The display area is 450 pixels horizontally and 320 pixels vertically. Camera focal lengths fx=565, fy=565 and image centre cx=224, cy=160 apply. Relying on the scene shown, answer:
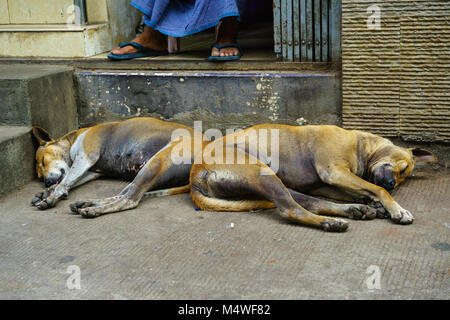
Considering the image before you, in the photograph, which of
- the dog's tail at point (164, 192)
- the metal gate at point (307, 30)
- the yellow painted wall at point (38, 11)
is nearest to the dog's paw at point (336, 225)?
the dog's tail at point (164, 192)

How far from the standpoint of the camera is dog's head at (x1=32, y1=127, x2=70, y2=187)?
477cm

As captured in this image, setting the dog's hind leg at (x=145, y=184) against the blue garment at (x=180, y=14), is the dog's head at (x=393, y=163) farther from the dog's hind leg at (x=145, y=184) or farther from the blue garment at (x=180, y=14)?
the blue garment at (x=180, y=14)

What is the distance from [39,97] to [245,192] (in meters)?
2.29

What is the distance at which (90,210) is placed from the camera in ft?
13.3

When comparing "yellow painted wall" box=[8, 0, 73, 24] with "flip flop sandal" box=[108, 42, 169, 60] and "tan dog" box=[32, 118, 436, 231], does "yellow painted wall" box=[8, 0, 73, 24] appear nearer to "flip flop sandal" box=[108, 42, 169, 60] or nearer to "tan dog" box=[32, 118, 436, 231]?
"flip flop sandal" box=[108, 42, 169, 60]

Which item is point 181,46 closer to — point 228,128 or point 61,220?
point 228,128

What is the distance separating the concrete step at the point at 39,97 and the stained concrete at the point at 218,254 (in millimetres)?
1078

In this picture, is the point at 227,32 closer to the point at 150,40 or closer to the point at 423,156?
the point at 150,40

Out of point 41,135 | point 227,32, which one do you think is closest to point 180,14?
point 227,32

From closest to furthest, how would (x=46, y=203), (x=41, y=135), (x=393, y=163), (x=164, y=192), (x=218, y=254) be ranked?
1. (x=218, y=254)
2. (x=393, y=163)
3. (x=46, y=203)
4. (x=164, y=192)
5. (x=41, y=135)

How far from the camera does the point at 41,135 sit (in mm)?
4965

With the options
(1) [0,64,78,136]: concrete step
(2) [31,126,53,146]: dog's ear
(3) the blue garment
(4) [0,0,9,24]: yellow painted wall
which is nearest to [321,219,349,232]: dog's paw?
(3) the blue garment

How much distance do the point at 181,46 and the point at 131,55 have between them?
101 centimetres
